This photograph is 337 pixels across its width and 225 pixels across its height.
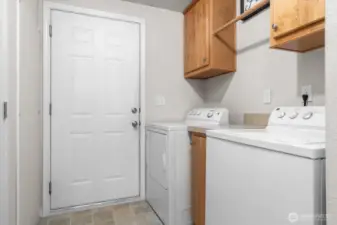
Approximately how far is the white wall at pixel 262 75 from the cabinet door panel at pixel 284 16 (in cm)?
37

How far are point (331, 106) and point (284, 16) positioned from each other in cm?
93

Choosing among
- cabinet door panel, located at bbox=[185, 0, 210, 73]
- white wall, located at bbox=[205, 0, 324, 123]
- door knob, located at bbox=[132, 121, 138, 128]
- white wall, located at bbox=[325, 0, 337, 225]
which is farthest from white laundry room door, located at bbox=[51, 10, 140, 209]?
white wall, located at bbox=[325, 0, 337, 225]

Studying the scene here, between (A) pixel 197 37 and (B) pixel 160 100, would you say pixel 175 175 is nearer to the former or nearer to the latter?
(B) pixel 160 100

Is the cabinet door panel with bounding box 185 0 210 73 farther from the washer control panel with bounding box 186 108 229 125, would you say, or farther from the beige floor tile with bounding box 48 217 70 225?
the beige floor tile with bounding box 48 217 70 225

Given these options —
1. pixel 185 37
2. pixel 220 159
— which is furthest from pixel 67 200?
pixel 185 37

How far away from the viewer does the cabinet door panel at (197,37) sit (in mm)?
2112

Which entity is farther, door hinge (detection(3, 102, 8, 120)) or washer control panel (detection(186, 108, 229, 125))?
washer control panel (detection(186, 108, 229, 125))

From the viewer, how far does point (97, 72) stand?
7.34 ft

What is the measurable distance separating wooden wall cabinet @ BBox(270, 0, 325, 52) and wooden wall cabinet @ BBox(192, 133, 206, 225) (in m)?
0.85

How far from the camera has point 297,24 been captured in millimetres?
1161

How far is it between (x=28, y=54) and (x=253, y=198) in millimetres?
1819

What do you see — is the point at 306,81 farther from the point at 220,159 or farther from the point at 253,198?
the point at 253,198

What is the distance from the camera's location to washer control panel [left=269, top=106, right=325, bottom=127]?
1123 millimetres

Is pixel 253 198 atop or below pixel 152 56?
below
